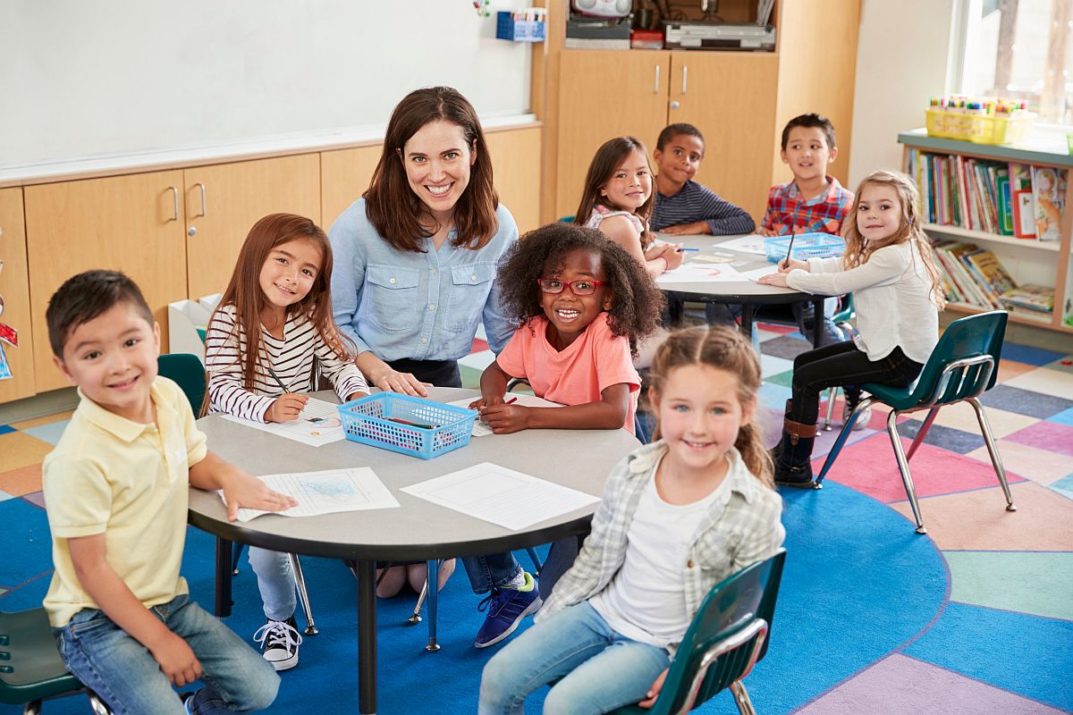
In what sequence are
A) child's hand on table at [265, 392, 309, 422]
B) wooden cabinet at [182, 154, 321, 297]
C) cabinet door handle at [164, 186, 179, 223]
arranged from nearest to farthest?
child's hand on table at [265, 392, 309, 422], cabinet door handle at [164, 186, 179, 223], wooden cabinet at [182, 154, 321, 297]

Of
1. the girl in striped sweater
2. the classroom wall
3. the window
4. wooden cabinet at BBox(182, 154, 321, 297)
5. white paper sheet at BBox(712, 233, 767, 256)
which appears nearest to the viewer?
the girl in striped sweater

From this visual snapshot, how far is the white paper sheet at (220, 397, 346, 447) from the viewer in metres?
2.46

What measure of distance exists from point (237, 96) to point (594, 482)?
10.5ft

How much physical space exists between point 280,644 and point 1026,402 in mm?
3309

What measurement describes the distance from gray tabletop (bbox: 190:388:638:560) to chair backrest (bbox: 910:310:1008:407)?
1.35 meters

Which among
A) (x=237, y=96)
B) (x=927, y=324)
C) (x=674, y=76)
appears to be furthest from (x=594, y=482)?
(x=674, y=76)

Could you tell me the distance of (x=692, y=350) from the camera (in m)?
2.01

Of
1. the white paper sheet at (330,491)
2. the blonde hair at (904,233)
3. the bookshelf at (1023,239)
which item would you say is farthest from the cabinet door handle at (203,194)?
the bookshelf at (1023,239)

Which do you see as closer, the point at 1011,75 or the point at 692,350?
the point at 692,350

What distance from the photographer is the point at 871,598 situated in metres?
3.21

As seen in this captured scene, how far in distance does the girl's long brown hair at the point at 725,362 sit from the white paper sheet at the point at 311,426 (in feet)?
2.41

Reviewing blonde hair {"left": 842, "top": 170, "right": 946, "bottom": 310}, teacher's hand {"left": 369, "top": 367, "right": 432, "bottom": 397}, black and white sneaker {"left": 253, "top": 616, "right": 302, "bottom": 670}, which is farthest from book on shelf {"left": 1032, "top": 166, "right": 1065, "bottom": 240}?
black and white sneaker {"left": 253, "top": 616, "right": 302, "bottom": 670}

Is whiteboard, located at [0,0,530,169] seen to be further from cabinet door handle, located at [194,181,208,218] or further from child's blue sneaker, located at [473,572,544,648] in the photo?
child's blue sneaker, located at [473,572,544,648]

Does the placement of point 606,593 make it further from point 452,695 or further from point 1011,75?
point 1011,75
